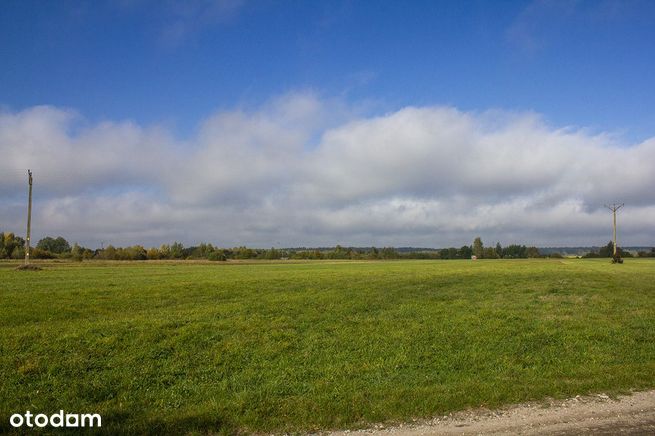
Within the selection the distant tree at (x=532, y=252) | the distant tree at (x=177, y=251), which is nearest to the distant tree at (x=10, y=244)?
the distant tree at (x=177, y=251)

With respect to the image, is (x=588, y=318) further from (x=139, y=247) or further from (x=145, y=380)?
(x=139, y=247)

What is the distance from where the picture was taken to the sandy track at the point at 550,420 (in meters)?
8.47

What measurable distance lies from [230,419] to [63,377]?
5590 millimetres

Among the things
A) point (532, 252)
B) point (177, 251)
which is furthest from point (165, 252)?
point (532, 252)

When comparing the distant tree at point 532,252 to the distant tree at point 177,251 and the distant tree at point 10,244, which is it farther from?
the distant tree at point 10,244

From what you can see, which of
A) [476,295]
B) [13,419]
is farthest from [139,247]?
[13,419]

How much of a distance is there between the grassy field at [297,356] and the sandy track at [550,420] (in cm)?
51

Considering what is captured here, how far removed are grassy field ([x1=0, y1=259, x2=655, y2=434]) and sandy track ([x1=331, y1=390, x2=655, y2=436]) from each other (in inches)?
19.9

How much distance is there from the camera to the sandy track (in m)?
8.47

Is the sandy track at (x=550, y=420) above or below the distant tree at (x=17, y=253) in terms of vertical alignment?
below

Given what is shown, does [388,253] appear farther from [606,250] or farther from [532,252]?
[606,250]

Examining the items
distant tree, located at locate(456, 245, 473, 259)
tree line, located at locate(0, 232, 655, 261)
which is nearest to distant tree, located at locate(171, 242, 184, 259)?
tree line, located at locate(0, 232, 655, 261)

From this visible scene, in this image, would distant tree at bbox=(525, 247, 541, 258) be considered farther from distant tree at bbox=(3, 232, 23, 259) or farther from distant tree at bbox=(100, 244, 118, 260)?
distant tree at bbox=(3, 232, 23, 259)

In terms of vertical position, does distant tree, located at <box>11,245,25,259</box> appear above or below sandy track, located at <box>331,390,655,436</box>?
above
